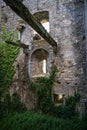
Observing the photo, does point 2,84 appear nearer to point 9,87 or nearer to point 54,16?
point 9,87

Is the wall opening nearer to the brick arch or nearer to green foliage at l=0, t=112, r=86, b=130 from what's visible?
the brick arch

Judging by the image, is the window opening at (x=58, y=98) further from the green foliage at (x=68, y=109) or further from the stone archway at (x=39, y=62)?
the stone archway at (x=39, y=62)

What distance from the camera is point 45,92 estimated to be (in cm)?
1059

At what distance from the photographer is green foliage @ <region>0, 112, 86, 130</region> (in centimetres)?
852

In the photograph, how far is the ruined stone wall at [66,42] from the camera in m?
10.4

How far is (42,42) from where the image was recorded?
1155cm

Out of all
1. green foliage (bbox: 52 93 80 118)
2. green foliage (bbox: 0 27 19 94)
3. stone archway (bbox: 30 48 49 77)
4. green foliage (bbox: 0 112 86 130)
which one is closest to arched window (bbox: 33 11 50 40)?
stone archway (bbox: 30 48 49 77)

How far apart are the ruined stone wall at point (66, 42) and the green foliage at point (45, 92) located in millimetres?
275

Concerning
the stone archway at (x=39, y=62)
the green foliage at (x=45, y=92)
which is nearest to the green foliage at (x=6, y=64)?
the stone archway at (x=39, y=62)

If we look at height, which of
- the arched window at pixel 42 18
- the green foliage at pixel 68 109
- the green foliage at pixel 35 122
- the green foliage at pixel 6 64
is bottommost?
the green foliage at pixel 35 122

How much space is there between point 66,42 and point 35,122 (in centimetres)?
437

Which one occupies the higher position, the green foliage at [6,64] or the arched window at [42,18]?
the arched window at [42,18]

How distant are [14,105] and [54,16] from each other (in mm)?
5318

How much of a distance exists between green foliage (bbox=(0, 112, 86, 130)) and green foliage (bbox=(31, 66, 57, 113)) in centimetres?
71
